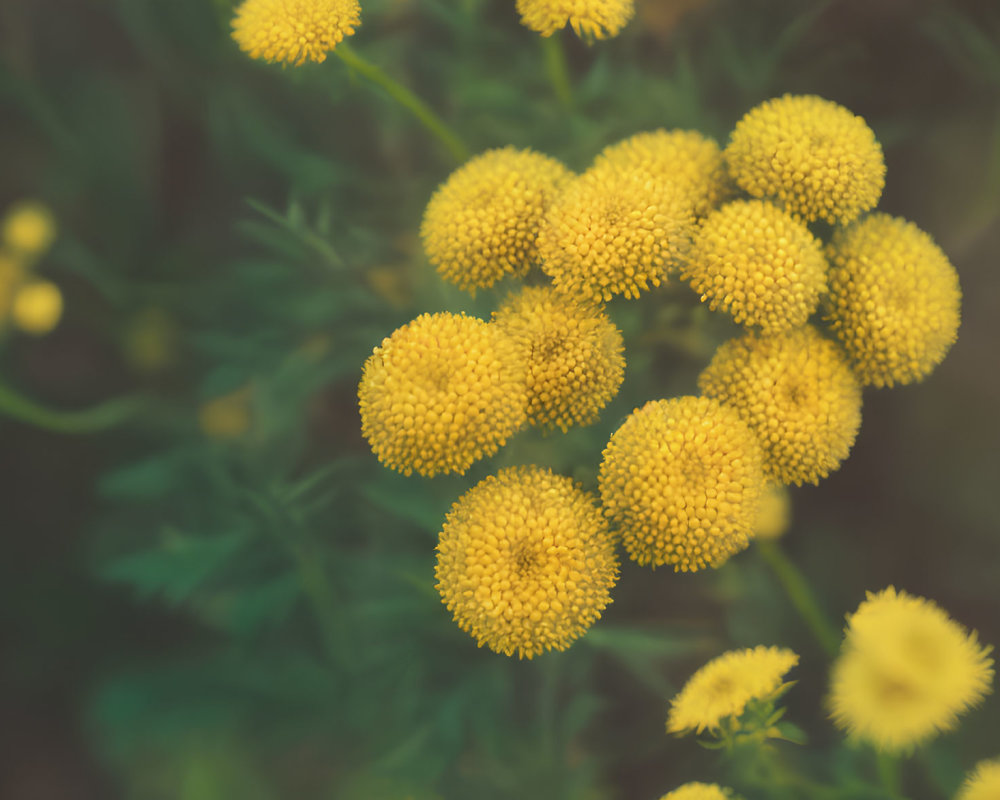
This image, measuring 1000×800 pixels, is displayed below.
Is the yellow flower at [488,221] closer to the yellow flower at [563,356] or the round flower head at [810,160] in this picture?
the yellow flower at [563,356]

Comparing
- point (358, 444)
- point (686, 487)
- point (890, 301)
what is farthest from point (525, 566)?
point (358, 444)

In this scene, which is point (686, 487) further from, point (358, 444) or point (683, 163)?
point (358, 444)

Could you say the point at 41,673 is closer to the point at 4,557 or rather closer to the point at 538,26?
the point at 4,557

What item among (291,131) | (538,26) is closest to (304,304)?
(291,131)

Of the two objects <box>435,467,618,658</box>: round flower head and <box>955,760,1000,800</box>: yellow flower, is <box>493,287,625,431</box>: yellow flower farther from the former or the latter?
<box>955,760,1000,800</box>: yellow flower

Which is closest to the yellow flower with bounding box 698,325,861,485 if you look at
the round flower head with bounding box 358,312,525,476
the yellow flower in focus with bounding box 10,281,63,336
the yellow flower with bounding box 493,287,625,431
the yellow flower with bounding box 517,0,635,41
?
the yellow flower with bounding box 493,287,625,431

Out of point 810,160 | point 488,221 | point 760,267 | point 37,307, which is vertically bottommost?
point 37,307
